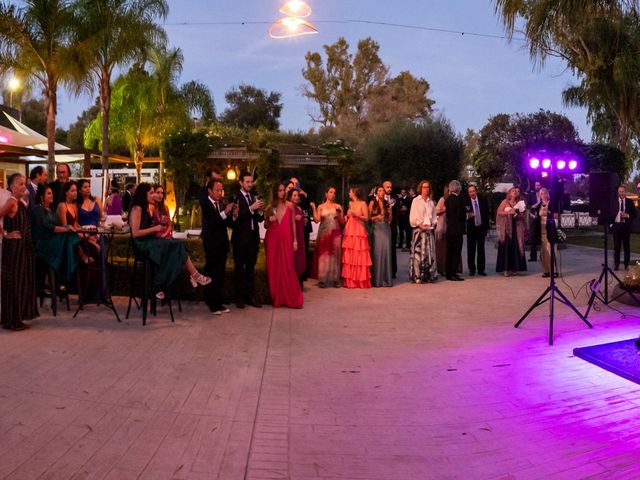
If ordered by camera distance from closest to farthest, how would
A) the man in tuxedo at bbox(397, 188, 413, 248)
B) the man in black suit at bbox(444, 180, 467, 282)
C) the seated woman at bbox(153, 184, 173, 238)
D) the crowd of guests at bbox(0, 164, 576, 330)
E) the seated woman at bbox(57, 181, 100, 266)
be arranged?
Answer: the crowd of guests at bbox(0, 164, 576, 330), the seated woman at bbox(153, 184, 173, 238), the seated woman at bbox(57, 181, 100, 266), the man in black suit at bbox(444, 180, 467, 282), the man in tuxedo at bbox(397, 188, 413, 248)

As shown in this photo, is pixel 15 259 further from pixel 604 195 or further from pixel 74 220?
pixel 604 195

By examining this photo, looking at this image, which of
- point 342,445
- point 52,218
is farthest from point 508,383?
point 52,218

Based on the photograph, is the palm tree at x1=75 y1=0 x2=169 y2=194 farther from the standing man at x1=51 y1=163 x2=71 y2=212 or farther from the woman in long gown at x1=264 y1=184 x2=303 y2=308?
the woman in long gown at x1=264 y1=184 x2=303 y2=308

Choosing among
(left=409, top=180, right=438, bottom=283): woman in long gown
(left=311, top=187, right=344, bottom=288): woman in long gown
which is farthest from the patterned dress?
(left=409, top=180, right=438, bottom=283): woman in long gown

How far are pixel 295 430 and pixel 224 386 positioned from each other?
115cm

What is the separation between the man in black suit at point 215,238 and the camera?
8.55m

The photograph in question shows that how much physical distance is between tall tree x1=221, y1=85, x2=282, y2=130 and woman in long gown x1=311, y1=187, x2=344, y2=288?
4654 cm

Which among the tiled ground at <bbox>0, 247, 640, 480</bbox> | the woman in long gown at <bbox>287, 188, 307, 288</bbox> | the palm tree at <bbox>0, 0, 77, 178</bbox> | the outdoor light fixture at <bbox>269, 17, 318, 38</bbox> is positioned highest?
the palm tree at <bbox>0, 0, 77, 178</bbox>

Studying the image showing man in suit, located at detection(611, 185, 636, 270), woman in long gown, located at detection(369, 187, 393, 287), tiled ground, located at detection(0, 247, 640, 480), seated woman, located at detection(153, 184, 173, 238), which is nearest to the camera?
tiled ground, located at detection(0, 247, 640, 480)

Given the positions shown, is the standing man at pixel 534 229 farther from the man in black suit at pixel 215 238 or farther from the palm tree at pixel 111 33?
the palm tree at pixel 111 33

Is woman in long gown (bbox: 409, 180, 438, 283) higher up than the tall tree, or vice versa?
the tall tree

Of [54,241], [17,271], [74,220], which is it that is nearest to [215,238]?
[74,220]

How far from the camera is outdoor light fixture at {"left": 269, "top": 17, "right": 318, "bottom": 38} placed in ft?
33.6

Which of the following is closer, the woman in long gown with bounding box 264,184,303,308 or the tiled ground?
the tiled ground
